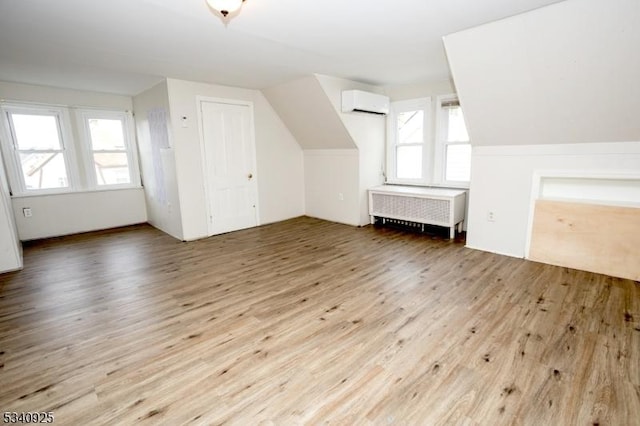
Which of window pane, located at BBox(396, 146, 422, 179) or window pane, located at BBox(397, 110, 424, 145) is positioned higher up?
window pane, located at BBox(397, 110, 424, 145)

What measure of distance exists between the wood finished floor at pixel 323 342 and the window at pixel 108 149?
7.18 ft

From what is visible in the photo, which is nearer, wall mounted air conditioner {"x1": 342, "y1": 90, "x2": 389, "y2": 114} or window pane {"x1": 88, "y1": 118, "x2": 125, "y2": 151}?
wall mounted air conditioner {"x1": 342, "y1": 90, "x2": 389, "y2": 114}

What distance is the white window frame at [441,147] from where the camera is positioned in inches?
185

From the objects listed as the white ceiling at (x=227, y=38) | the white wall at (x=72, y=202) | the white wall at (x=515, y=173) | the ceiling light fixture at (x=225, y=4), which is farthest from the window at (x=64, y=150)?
the white wall at (x=515, y=173)

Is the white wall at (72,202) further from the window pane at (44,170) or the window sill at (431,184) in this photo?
the window sill at (431,184)

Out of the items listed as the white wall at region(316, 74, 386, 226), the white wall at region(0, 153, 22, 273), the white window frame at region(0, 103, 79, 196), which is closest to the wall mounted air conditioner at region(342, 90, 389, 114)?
the white wall at region(316, 74, 386, 226)

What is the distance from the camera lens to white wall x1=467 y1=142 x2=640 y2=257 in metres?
2.98

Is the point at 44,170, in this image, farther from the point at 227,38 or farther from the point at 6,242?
the point at 227,38

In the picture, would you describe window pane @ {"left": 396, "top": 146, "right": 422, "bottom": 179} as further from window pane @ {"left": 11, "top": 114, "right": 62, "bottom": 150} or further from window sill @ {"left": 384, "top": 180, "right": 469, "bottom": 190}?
window pane @ {"left": 11, "top": 114, "right": 62, "bottom": 150}

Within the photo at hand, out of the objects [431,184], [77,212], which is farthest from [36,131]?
[431,184]

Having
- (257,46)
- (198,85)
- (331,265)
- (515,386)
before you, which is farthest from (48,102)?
(515,386)

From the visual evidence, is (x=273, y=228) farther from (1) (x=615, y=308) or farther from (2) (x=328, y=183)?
(1) (x=615, y=308)

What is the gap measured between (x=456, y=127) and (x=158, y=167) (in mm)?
4739

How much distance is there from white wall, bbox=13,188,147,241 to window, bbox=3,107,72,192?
0.71 feet
